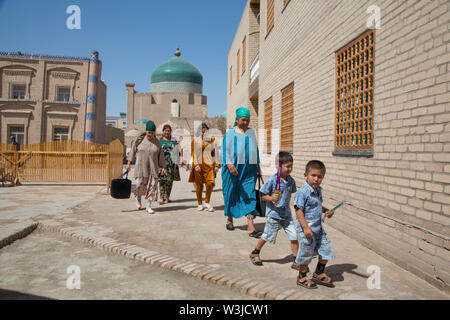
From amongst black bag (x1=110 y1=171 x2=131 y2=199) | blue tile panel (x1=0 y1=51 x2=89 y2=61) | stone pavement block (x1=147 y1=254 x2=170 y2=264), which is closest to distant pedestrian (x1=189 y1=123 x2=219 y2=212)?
black bag (x1=110 y1=171 x2=131 y2=199)

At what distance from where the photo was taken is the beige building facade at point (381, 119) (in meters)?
3.14

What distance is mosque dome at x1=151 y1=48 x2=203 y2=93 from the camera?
4559 centimetres

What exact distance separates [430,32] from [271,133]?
6.89 metres

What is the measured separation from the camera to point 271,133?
1012 cm

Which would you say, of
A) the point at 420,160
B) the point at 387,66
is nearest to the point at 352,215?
the point at 420,160

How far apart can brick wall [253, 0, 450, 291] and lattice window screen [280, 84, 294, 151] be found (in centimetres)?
180

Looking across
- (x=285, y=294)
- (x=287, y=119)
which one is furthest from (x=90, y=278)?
(x=287, y=119)

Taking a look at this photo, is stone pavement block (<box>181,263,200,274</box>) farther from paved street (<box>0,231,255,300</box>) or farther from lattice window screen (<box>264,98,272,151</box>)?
lattice window screen (<box>264,98,272,151</box>)

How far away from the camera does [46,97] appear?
83.8 feet

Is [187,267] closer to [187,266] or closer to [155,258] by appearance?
[187,266]

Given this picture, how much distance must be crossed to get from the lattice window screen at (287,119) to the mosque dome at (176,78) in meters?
37.9

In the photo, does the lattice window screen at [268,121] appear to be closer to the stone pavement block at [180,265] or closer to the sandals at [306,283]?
the stone pavement block at [180,265]

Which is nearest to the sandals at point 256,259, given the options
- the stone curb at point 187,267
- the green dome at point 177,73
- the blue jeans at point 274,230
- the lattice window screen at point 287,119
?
the blue jeans at point 274,230

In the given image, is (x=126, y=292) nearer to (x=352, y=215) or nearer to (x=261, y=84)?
(x=352, y=215)
